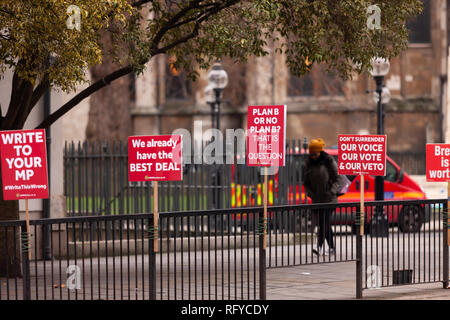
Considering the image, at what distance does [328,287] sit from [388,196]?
10.3 metres

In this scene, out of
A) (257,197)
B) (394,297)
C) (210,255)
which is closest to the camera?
(210,255)

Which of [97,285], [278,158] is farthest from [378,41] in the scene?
[97,285]

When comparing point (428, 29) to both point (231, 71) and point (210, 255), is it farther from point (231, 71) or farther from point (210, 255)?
point (210, 255)

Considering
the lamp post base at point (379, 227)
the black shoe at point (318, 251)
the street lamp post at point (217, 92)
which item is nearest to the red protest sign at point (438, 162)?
the lamp post base at point (379, 227)

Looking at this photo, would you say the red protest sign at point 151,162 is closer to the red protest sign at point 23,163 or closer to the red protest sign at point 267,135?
the red protest sign at point 23,163

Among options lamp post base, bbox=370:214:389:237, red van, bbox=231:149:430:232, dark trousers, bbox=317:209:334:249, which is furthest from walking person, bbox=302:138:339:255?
dark trousers, bbox=317:209:334:249

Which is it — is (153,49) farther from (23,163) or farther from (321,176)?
(23,163)

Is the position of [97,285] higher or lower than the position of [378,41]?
lower

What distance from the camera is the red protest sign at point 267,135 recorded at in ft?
36.0

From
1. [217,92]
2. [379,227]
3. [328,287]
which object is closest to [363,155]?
[379,227]

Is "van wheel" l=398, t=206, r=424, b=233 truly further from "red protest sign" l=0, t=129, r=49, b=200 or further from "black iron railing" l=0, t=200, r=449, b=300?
"red protest sign" l=0, t=129, r=49, b=200

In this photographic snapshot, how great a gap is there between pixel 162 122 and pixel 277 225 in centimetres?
3473

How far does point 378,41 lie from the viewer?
48.2 feet

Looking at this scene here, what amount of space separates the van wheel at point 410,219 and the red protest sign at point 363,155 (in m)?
0.58
